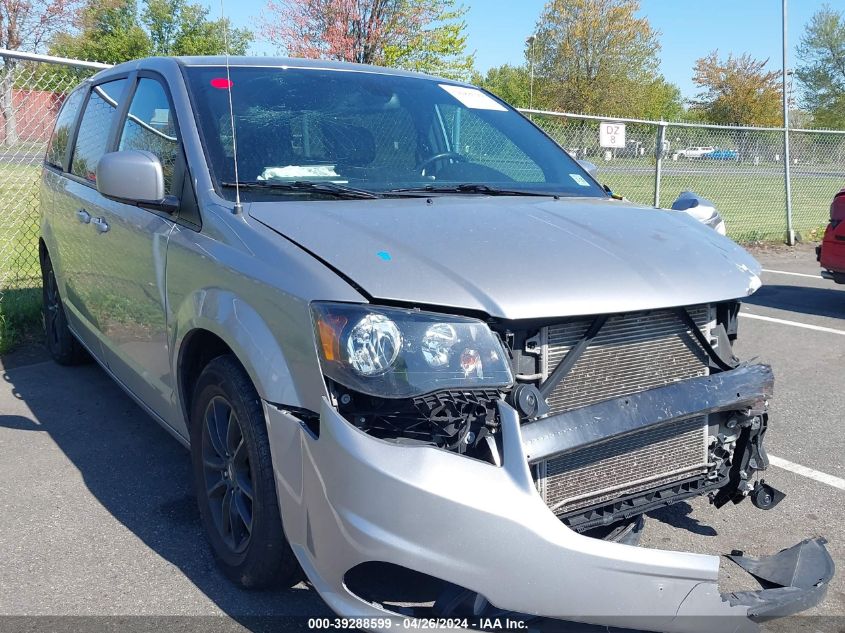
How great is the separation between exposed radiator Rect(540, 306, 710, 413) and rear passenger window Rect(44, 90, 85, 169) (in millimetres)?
3749

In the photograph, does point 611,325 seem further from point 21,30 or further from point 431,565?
point 21,30

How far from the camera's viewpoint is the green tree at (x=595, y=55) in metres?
44.8

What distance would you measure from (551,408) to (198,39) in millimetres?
45375

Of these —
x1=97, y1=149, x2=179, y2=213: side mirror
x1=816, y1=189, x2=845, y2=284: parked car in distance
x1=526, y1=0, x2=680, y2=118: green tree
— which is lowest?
x1=816, y1=189, x2=845, y2=284: parked car in distance

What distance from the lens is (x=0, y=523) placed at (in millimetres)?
3408

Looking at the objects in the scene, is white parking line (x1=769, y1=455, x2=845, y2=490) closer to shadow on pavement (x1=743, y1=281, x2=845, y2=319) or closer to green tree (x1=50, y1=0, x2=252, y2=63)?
shadow on pavement (x1=743, y1=281, x2=845, y2=319)

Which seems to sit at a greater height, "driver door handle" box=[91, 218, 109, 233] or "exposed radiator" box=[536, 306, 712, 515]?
"driver door handle" box=[91, 218, 109, 233]

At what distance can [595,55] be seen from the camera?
45438 millimetres

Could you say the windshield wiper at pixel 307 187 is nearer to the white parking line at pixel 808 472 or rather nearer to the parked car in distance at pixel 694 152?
the white parking line at pixel 808 472

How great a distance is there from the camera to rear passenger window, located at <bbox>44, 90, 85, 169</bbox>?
16.5ft

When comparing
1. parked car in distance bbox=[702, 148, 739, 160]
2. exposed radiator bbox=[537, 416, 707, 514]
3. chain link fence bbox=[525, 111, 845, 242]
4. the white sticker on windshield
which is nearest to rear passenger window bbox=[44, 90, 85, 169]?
the white sticker on windshield

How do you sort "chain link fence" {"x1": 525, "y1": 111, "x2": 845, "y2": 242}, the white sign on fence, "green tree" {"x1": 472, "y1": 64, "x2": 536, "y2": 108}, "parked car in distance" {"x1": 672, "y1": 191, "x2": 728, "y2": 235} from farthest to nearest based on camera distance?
"green tree" {"x1": 472, "y1": 64, "x2": 536, "y2": 108}, "chain link fence" {"x1": 525, "y1": 111, "x2": 845, "y2": 242}, the white sign on fence, "parked car in distance" {"x1": 672, "y1": 191, "x2": 728, "y2": 235}

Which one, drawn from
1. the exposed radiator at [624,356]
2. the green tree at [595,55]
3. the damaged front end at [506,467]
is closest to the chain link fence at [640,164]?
the exposed radiator at [624,356]

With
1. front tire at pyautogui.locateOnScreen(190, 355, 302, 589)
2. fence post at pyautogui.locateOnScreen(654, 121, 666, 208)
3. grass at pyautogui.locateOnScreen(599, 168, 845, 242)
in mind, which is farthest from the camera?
grass at pyautogui.locateOnScreen(599, 168, 845, 242)
